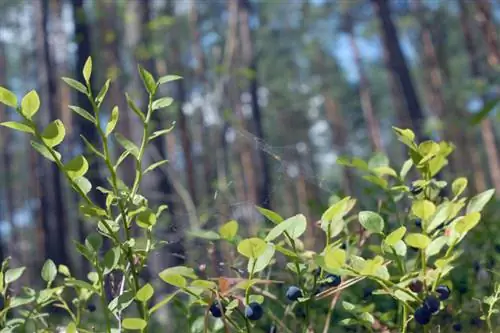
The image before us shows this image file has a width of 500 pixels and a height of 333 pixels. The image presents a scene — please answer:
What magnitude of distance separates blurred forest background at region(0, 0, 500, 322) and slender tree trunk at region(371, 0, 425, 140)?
0.02 meters

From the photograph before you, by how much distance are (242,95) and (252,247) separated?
12.2m

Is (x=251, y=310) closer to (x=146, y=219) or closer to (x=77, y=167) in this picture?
(x=146, y=219)

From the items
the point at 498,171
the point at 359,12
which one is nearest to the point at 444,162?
the point at 498,171

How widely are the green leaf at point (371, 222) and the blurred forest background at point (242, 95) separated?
6.4 inches

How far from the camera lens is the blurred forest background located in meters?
3.27

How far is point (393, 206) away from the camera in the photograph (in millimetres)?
1137

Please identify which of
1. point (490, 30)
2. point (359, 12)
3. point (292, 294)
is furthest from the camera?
point (359, 12)

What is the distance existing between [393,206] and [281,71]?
33.5m

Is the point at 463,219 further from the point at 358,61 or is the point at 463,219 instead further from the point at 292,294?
the point at 358,61

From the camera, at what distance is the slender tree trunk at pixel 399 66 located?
864 centimetres

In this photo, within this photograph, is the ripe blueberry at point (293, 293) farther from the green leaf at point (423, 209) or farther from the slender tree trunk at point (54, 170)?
the slender tree trunk at point (54, 170)

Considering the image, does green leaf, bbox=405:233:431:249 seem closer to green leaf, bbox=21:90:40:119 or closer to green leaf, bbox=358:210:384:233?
green leaf, bbox=358:210:384:233

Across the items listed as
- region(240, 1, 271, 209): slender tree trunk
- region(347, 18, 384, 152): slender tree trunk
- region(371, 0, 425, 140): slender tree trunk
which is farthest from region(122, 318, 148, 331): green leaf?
region(347, 18, 384, 152): slender tree trunk

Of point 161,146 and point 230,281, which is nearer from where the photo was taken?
point 230,281
